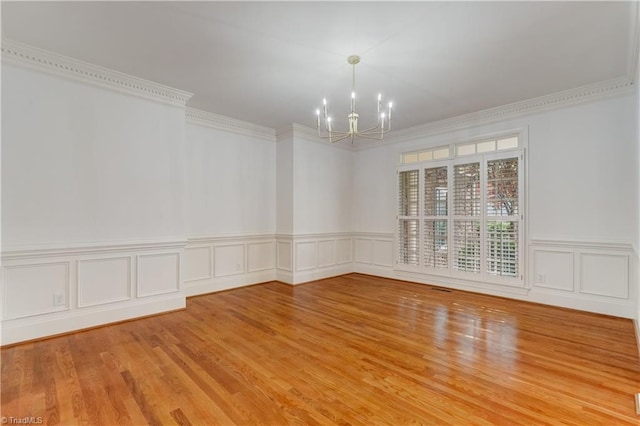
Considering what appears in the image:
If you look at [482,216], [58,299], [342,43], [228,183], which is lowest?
[58,299]

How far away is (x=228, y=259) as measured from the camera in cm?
525

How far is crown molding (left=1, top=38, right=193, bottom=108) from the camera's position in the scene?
3045 mm

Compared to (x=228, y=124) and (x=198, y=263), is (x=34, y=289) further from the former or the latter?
(x=228, y=124)

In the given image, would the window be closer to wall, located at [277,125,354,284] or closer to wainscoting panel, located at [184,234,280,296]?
wall, located at [277,125,354,284]

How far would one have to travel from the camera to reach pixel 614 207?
3.85 m

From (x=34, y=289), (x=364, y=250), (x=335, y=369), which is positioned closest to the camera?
(x=335, y=369)

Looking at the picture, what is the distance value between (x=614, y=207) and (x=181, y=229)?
18.3ft

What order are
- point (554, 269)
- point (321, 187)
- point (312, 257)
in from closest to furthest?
point (554, 269), point (312, 257), point (321, 187)

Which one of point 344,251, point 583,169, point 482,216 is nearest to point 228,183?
point 344,251

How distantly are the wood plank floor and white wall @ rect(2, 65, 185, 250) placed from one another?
117 centimetres

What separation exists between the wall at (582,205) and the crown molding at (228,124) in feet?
12.2

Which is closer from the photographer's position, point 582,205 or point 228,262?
point 582,205

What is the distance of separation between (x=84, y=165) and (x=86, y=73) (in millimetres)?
1018

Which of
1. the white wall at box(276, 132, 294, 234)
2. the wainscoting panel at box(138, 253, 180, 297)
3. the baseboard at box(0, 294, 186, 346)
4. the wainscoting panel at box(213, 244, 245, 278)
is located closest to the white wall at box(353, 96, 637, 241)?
the white wall at box(276, 132, 294, 234)
